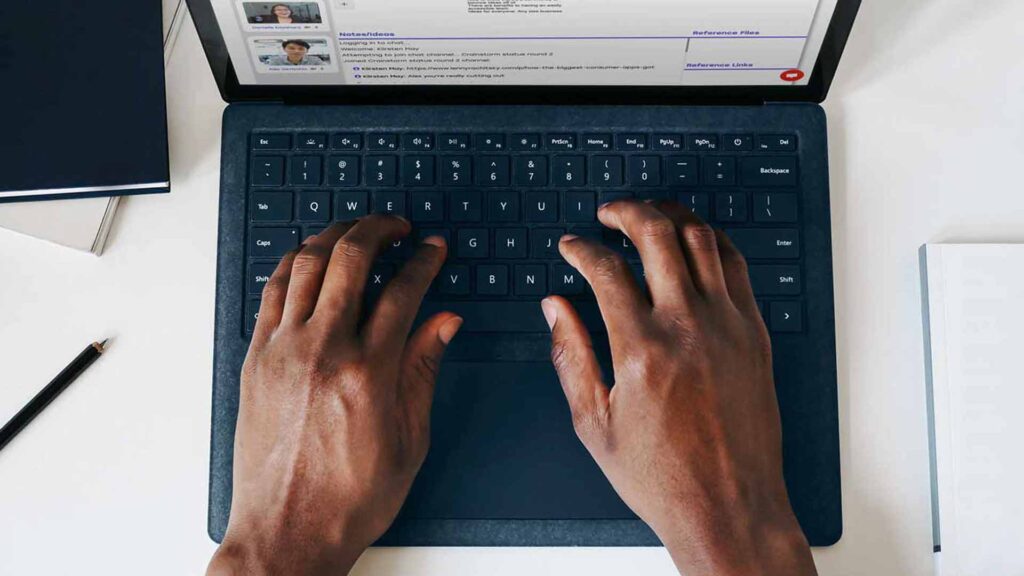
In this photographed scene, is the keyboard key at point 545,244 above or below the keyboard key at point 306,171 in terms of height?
below

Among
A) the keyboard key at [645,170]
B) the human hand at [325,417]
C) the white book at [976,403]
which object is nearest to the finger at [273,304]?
the human hand at [325,417]

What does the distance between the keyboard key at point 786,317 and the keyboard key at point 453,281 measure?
0.88ft

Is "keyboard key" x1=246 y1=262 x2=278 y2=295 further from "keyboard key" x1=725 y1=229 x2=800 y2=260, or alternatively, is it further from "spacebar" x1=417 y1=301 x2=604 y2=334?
"keyboard key" x1=725 y1=229 x2=800 y2=260

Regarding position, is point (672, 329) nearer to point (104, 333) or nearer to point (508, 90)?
point (508, 90)

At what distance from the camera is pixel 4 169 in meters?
0.72

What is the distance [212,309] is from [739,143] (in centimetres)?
50

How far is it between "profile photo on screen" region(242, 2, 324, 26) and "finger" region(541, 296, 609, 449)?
0.30m

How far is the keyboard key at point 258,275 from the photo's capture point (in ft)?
2.36

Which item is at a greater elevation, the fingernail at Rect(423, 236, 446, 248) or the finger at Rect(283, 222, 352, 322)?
the fingernail at Rect(423, 236, 446, 248)

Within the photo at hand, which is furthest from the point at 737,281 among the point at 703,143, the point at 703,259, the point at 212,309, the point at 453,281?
the point at 212,309

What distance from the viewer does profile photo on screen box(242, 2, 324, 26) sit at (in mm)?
642

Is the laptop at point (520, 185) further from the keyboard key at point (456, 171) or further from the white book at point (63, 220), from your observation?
the white book at point (63, 220)

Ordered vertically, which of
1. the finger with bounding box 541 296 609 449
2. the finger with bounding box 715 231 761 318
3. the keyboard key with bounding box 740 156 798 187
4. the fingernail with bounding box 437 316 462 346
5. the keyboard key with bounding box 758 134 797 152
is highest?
the keyboard key with bounding box 758 134 797 152

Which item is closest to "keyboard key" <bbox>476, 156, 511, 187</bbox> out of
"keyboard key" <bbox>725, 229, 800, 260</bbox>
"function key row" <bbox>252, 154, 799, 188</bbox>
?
"function key row" <bbox>252, 154, 799, 188</bbox>
